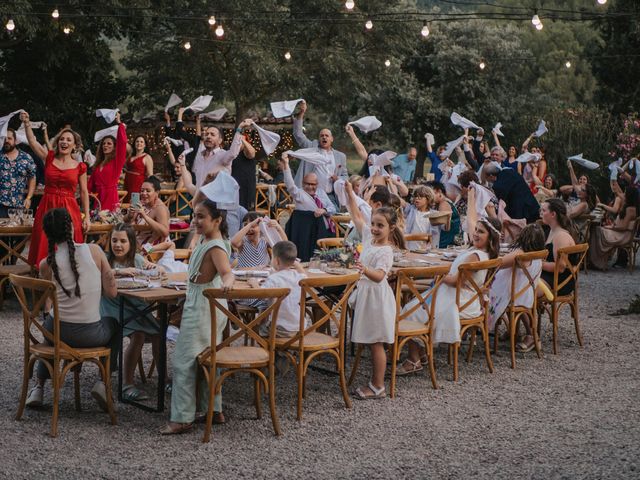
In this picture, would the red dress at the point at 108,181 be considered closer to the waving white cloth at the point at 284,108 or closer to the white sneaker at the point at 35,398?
the waving white cloth at the point at 284,108

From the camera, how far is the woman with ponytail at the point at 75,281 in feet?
17.0

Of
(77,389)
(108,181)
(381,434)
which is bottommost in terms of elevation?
(381,434)

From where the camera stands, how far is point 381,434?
17.0 ft

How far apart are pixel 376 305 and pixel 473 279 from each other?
34.9 inches

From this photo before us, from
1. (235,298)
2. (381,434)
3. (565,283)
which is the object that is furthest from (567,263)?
(235,298)

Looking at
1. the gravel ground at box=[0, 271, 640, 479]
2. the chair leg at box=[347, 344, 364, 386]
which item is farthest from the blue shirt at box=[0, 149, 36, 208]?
the chair leg at box=[347, 344, 364, 386]

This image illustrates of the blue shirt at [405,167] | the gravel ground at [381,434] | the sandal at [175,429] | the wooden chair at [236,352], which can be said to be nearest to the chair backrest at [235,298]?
the wooden chair at [236,352]

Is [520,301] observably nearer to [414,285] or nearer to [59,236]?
[414,285]

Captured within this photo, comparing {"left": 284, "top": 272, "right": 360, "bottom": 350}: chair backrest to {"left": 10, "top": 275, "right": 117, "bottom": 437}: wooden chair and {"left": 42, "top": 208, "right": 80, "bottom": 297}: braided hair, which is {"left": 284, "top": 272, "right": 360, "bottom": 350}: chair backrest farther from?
{"left": 42, "top": 208, "right": 80, "bottom": 297}: braided hair

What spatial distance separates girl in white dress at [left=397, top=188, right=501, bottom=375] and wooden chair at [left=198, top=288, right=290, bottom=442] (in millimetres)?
1484

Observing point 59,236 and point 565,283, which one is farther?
point 565,283

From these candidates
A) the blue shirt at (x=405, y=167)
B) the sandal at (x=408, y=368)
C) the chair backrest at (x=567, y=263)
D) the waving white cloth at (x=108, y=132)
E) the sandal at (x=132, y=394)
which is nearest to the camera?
the sandal at (x=132, y=394)

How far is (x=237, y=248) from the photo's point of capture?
7.07 m

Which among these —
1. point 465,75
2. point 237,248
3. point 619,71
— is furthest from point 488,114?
point 237,248
